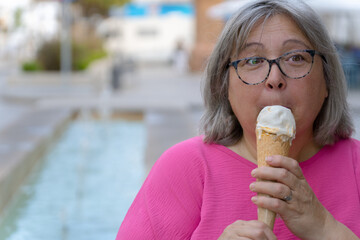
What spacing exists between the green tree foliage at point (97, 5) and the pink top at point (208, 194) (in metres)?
40.2

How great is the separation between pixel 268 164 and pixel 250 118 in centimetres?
26

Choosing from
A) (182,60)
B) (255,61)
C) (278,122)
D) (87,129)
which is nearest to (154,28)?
(182,60)

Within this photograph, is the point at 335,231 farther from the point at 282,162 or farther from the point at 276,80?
the point at 276,80

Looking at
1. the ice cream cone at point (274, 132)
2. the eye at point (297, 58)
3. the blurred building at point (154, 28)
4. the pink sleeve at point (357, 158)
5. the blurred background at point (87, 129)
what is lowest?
the blurred building at point (154, 28)

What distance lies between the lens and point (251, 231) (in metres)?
1.39

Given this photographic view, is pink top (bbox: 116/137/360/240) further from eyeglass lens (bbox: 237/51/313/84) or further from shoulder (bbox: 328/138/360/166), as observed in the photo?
eyeglass lens (bbox: 237/51/313/84)

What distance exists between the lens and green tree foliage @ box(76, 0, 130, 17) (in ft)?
140

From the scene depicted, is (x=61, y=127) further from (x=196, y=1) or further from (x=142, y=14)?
(x=142, y=14)

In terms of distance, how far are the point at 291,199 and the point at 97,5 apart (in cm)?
4447

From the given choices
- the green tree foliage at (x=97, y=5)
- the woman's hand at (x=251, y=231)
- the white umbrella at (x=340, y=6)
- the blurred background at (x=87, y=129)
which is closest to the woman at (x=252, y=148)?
the woman's hand at (x=251, y=231)

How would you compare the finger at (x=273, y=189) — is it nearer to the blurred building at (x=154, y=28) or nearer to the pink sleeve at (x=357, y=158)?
the pink sleeve at (x=357, y=158)

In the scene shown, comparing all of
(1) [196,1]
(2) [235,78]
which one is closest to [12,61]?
(1) [196,1]

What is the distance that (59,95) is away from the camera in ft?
53.0

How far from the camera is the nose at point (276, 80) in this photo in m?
1.59
